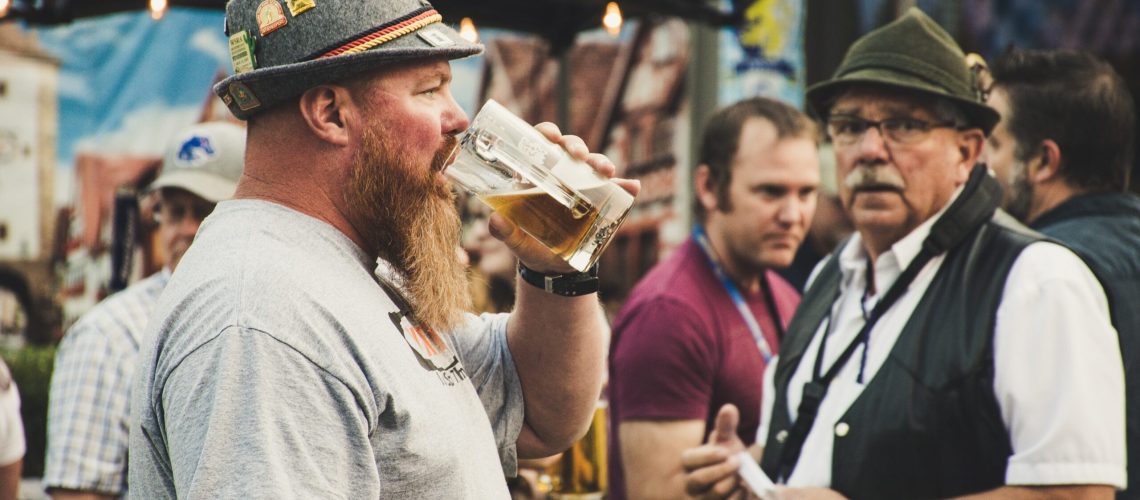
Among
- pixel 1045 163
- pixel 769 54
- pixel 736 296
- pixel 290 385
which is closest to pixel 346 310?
pixel 290 385

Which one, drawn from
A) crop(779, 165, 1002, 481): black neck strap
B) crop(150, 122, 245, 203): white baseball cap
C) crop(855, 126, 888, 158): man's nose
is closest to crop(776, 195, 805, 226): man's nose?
crop(855, 126, 888, 158): man's nose

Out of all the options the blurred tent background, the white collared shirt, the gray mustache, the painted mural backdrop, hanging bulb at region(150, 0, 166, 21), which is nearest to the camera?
the white collared shirt

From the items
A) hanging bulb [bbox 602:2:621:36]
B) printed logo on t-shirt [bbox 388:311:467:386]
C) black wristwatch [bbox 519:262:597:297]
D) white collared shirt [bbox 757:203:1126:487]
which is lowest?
white collared shirt [bbox 757:203:1126:487]

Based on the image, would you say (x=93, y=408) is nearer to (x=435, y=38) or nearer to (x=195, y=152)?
(x=195, y=152)

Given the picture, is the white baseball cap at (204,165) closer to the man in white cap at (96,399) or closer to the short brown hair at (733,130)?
the man in white cap at (96,399)

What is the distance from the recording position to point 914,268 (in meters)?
2.76

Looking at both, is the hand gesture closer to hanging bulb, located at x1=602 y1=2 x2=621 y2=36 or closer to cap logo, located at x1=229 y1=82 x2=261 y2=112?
cap logo, located at x1=229 y1=82 x2=261 y2=112

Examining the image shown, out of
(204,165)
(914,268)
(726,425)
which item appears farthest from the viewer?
(204,165)

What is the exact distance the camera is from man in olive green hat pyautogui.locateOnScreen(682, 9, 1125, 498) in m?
2.41

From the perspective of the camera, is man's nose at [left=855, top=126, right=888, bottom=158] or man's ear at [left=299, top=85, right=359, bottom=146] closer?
man's ear at [left=299, top=85, right=359, bottom=146]

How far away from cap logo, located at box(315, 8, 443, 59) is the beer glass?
0.64 feet

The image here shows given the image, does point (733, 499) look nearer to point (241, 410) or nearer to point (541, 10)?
point (241, 410)

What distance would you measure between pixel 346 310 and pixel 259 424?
274mm

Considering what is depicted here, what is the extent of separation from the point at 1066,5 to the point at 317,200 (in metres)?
7.91
